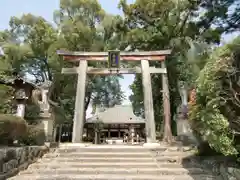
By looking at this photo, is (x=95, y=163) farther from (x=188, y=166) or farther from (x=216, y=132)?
(x=216, y=132)

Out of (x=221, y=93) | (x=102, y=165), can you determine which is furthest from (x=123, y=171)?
(x=221, y=93)

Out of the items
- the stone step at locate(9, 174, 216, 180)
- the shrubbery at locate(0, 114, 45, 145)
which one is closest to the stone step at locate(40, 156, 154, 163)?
the stone step at locate(9, 174, 216, 180)

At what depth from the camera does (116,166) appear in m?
5.80

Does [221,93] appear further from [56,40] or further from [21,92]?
[56,40]

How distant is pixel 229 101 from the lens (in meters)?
4.63

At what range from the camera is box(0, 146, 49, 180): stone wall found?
479 centimetres

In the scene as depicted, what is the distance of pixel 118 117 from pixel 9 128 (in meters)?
17.6

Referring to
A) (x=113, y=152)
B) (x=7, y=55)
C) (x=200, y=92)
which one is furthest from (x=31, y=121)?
(x=7, y=55)

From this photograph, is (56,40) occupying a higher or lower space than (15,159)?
higher

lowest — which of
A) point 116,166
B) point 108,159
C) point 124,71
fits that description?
point 116,166

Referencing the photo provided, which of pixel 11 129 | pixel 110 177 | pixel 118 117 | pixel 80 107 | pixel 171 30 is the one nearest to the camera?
pixel 110 177

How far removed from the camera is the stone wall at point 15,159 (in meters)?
4.79

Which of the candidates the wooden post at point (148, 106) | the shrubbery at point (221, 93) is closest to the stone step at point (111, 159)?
the shrubbery at point (221, 93)

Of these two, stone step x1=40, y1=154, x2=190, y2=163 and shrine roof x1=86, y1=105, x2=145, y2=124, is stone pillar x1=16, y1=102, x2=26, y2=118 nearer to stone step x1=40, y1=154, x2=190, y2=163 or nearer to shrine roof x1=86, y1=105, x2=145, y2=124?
stone step x1=40, y1=154, x2=190, y2=163
